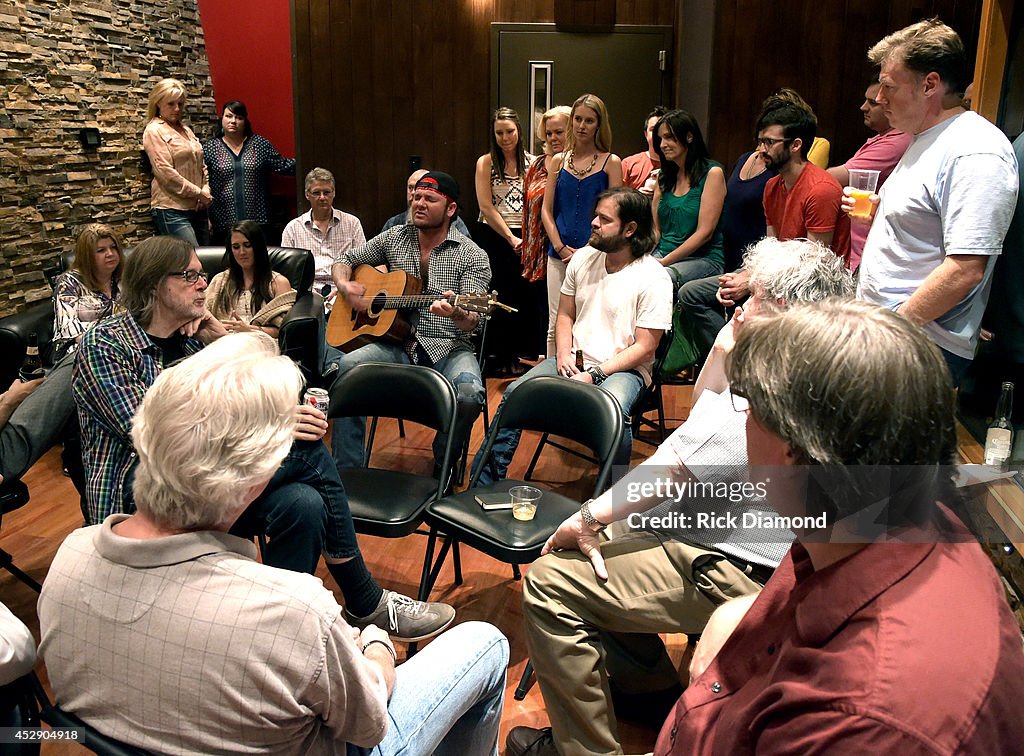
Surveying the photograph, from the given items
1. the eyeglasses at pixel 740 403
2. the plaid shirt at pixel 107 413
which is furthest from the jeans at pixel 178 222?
the eyeglasses at pixel 740 403

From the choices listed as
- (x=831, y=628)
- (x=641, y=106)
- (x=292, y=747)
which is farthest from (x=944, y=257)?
(x=641, y=106)

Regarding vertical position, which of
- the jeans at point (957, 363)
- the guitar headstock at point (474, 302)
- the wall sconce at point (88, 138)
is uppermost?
the wall sconce at point (88, 138)

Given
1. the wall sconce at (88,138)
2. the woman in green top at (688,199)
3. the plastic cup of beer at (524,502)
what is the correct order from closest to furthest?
the plastic cup of beer at (524,502) < the woman in green top at (688,199) < the wall sconce at (88,138)

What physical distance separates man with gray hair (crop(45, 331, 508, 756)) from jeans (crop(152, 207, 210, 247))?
5358 millimetres

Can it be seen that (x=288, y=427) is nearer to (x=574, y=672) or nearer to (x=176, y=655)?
(x=176, y=655)

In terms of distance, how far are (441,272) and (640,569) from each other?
231cm

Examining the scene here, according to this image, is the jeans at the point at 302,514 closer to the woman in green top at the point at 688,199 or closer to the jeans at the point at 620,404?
the jeans at the point at 620,404

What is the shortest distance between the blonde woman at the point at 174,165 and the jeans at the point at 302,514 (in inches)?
167

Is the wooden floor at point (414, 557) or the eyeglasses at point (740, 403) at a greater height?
the eyeglasses at point (740, 403)

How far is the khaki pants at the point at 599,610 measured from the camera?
204 centimetres

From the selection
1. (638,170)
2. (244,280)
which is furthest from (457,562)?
(638,170)

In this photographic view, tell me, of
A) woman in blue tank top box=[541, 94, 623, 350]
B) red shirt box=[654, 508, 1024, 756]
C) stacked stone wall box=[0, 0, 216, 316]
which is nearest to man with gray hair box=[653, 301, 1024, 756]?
red shirt box=[654, 508, 1024, 756]

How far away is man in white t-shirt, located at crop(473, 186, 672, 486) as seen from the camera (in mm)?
3576

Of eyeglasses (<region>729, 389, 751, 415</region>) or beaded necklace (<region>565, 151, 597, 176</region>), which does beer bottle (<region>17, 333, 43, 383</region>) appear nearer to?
beaded necklace (<region>565, 151, 597, 176</region>)
